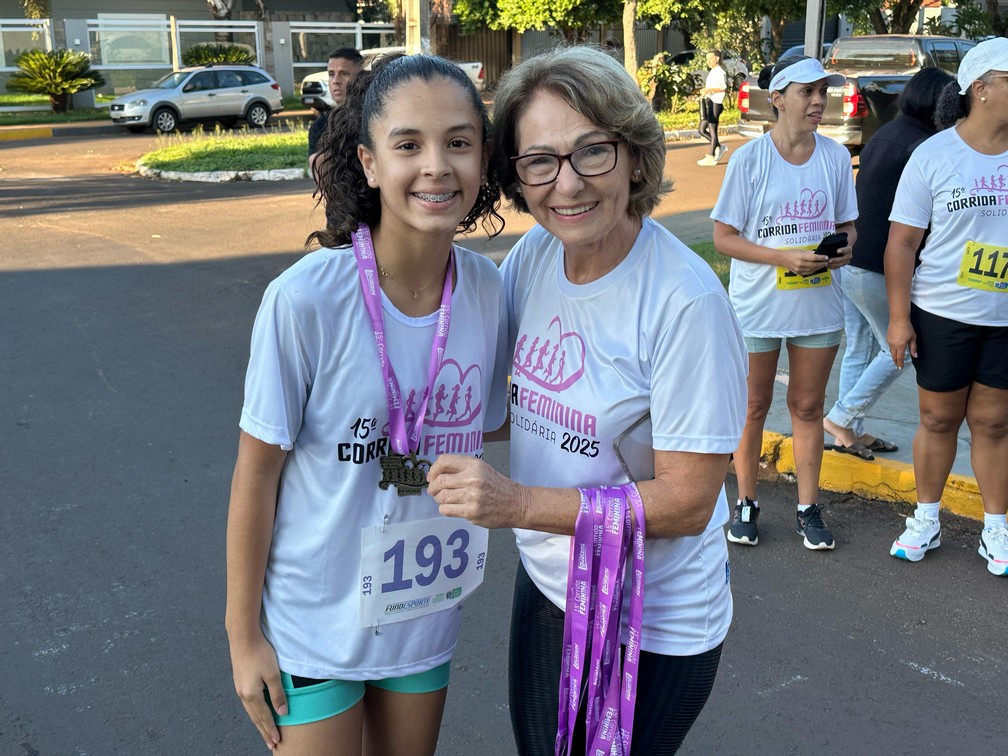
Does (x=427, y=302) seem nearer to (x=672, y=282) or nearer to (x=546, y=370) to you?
(x=546, y=370)

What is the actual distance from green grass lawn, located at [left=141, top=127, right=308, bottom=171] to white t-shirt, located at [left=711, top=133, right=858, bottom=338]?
13.4 m

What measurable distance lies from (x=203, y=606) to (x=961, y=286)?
333 cm

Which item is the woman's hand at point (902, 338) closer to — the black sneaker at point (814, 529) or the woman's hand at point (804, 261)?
the woman's hand at point (804, 261)

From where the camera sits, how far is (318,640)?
2051 mm

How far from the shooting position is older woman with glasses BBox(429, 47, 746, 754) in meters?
1.89

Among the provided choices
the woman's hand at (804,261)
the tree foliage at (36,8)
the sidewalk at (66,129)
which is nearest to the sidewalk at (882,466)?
the woman's hand at (804,261)

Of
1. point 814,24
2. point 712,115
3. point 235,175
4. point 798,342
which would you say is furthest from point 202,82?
point 798,342

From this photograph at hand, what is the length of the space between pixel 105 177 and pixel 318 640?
1658 centimetres

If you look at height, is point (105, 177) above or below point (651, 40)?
below

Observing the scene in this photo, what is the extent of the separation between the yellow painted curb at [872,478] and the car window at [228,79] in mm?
22440

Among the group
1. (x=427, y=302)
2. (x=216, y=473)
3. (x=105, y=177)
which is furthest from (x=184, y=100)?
(x=427, y=302)

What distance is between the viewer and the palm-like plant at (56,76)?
28.1 meters

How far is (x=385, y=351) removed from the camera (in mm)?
1985

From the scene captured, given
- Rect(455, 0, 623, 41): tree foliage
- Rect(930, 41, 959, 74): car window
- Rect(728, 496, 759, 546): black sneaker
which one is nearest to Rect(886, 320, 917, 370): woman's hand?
Rect(728, 496, 759, 546): black sneaker
